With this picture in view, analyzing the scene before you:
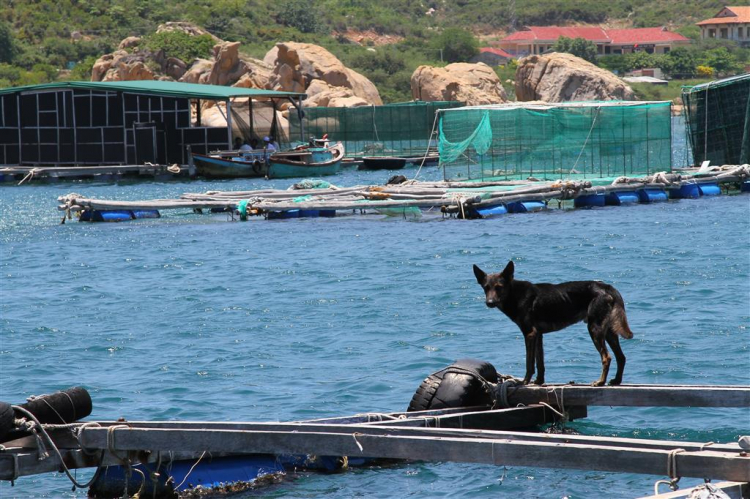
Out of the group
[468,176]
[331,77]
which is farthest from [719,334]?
[331,77]

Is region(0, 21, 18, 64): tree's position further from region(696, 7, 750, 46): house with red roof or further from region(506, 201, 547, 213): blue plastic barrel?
region(696, 7, 750, 46): house with red roof

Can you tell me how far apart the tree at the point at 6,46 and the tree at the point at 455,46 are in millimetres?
43975

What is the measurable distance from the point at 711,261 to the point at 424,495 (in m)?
16.0

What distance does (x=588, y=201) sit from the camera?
33.9m

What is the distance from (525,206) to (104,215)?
12.5 meters

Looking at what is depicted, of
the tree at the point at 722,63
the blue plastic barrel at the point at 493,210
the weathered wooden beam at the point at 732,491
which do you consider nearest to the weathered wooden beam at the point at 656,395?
the weathered wooden beam at the point at 732,491

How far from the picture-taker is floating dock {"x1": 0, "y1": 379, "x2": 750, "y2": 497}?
8.20 metres

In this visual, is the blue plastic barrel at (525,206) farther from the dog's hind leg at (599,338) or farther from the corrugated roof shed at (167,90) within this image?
the dog's hind leg at (599,338)

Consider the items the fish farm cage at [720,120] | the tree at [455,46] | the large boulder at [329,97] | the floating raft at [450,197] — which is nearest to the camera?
the floating raft at [450,197]

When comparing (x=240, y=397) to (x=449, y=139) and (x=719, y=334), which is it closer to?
(x=719, y=334)

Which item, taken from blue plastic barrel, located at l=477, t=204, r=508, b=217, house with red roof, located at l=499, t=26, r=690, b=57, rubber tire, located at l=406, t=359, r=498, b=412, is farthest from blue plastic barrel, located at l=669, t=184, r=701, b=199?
house with red roof, located at l=499, t=26, r=690, b=57

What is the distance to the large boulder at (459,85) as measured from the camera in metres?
79.2

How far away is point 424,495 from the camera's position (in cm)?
1027

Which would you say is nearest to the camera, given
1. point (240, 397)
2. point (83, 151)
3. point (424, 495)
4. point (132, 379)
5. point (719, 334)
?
point (424, 495)
